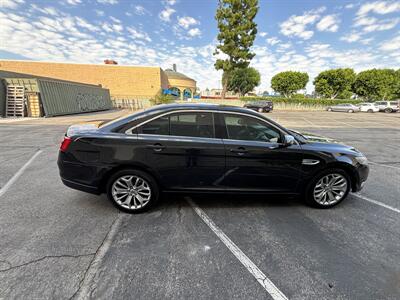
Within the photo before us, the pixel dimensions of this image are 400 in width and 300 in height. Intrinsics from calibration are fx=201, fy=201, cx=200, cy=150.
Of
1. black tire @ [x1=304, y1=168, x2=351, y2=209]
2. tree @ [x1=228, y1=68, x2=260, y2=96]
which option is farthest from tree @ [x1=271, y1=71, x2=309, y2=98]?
black tire @ [x1=304, y1=168, x2=351, y2=209]

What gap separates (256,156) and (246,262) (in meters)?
1.36

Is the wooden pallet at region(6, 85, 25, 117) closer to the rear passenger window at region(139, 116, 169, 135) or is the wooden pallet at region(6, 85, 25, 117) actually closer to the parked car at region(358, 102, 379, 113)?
the rear passenger window at region(139, 116, 169, 135)

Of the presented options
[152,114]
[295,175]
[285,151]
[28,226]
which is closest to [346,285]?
[295,175]

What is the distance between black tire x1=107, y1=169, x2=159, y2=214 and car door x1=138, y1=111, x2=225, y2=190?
0.15m

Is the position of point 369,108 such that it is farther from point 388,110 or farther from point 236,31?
point 236,31

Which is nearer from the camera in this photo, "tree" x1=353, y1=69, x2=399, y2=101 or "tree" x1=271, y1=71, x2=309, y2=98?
"tree" x1=353, y1=69, x2=399, y2=101

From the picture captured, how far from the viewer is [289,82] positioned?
39.9 metres

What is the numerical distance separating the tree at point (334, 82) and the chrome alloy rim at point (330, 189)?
41964 mm

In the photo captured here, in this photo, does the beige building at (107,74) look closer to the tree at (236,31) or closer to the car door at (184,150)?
the tree at (236,31)

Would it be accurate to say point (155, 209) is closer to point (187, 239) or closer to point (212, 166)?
point (187, 239)

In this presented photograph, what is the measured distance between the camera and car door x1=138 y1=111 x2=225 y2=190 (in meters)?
2.78

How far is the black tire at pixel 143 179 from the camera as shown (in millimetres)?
2834

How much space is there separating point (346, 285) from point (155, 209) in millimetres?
2409

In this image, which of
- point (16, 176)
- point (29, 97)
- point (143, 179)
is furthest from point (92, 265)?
point (29, 97)
